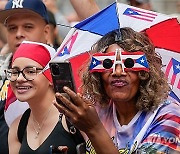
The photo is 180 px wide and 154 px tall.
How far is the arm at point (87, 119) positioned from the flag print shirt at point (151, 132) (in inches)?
7.5

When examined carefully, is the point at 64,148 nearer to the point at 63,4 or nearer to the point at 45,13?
the point at 45,13

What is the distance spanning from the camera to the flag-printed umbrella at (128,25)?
4355 mm

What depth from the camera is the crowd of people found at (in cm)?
388

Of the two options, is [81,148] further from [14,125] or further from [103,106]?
[14,125]

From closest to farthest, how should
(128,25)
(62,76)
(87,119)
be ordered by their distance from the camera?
(87,119)
(62,76)
(128,25)

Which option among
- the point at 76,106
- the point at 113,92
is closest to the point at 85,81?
the point at 113,92

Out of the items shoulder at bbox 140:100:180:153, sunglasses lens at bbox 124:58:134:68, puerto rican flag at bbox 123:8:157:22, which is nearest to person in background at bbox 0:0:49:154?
puerto rican flag at bbox 123:8:157:22

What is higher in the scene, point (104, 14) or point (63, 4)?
point (63, 4)

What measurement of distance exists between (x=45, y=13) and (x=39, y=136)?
134 centimetres

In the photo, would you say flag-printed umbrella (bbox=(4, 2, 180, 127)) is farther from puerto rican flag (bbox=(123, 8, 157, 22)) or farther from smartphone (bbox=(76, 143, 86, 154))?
smartphone (bbox=(76, 143, 86, 154))

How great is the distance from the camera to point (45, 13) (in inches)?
233

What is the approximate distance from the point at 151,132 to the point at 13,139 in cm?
153

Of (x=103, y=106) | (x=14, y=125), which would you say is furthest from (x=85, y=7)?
(x=103, y=106)

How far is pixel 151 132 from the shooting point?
4.02m
